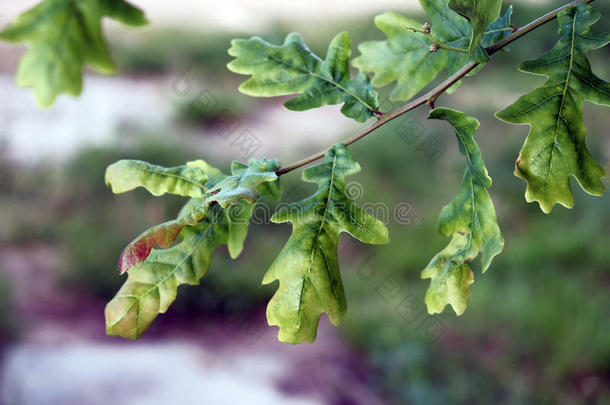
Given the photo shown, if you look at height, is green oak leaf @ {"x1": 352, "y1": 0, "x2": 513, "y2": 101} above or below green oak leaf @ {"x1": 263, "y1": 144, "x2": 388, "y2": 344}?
above

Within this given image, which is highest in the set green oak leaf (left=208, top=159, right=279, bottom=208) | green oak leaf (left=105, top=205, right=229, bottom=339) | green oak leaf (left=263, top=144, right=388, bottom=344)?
green oak leaf (left=208, top=159, right=279, bottom=208)

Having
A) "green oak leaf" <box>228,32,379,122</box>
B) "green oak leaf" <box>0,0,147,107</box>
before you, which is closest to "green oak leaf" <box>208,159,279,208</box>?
"green oak leaf" <box>228,32,379,122</box>

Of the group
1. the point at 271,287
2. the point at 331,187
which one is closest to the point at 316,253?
the point at 331,187

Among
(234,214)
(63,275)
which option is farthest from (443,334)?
(234,214)

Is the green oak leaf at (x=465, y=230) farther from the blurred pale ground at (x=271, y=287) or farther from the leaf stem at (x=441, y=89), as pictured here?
the blurred pale ground at (x=271, y=287)

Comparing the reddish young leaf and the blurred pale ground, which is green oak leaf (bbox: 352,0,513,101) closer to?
the reddish young leaf

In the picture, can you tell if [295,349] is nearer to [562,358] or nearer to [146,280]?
[562,358]

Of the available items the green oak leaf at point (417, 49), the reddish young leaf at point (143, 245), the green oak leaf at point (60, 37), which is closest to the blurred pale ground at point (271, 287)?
the green oak leaf at point (417, 49)
